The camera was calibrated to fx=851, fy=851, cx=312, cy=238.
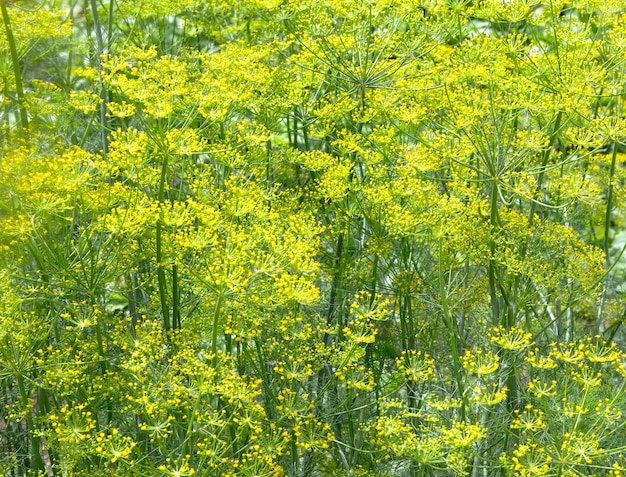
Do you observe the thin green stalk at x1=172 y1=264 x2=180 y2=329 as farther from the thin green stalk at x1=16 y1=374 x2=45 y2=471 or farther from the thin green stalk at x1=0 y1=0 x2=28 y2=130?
the thin green stalk at x1=0 y1=0 x2=28 y2=130

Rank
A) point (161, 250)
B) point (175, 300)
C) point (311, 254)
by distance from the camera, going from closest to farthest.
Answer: point (311, 254), point (161, 250), point (175, 300)

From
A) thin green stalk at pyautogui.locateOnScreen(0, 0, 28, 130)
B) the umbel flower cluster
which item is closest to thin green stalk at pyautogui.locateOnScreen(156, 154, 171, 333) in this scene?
the umbel flower cluster

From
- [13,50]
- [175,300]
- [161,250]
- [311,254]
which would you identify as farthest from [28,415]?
[13,50]

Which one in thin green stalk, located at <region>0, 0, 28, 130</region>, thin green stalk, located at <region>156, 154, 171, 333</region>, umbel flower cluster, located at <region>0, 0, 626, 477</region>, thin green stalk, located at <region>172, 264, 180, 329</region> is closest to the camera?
umbel flower cluster, located at <region>0, 0, 626, 477</region>

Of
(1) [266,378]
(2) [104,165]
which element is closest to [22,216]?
(2) [104,165]

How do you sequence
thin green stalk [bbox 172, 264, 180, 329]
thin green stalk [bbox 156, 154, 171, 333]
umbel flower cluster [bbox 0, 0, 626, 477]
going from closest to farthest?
1. umbel flower cluster [bbox 0, 0, 626, 477]
2. thin green stalk [bbox 156, 154, 171, 333]
3. thin green stalk [bbox 172, 264, 180, 329]

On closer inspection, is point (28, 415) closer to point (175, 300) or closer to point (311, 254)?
point (175, 300)

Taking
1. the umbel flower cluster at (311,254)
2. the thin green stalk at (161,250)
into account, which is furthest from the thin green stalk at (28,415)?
the thin green stalk at (161,250)

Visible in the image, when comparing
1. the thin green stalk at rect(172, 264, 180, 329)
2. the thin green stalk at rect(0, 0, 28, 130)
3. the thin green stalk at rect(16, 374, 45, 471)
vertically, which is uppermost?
the thin green stalk at rect(0, 0, 28, 130)

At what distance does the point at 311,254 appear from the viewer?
14.1 ft

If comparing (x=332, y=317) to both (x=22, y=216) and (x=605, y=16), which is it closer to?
(x=22, y=216)

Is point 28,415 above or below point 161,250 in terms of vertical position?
below

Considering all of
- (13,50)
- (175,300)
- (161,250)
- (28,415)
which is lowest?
(28,415)

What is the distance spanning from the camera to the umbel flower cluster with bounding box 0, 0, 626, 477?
424 centimetres
